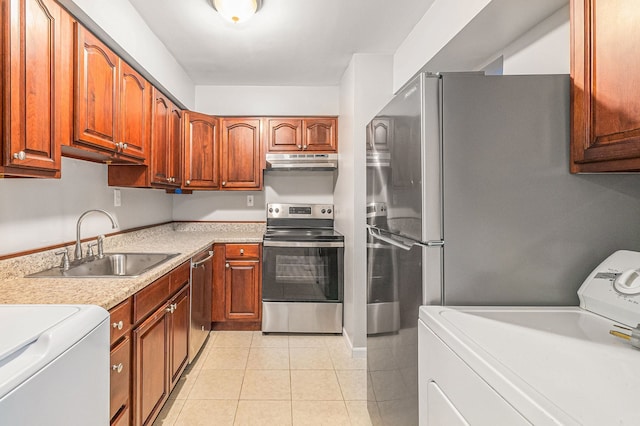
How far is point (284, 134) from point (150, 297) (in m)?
2.17

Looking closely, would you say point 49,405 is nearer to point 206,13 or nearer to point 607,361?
point 607,361

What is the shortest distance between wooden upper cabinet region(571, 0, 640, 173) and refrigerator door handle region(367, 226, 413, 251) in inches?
24.5

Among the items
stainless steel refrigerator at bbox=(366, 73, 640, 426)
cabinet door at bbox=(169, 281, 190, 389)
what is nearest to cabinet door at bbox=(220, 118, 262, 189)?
cabinet door at bbox=(169, 281, 190, 389)

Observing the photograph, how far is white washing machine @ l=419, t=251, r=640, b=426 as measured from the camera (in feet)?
2.07

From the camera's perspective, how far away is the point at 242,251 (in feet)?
10.1

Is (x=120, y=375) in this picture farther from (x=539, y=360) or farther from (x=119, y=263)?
(x=539, y=360)

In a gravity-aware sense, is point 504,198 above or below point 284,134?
below

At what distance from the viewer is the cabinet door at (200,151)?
10.2 ft

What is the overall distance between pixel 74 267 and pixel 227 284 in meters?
1.40

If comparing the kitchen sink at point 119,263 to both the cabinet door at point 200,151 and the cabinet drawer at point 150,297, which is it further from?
the cabinet door at point 200,151

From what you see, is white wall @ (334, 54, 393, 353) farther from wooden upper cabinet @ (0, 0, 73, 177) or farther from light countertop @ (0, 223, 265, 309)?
wooden upper cabinet @ (0, 0, 73, 177)

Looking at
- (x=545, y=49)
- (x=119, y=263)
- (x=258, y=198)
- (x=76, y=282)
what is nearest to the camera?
(x=76, y=282)

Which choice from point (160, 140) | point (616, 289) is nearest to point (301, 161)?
point (160, 140)

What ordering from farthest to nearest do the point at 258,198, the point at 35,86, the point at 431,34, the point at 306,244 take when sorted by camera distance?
the point at 258,198 < the point at 306,244 < the point at 431,34 < the point at 35,86
